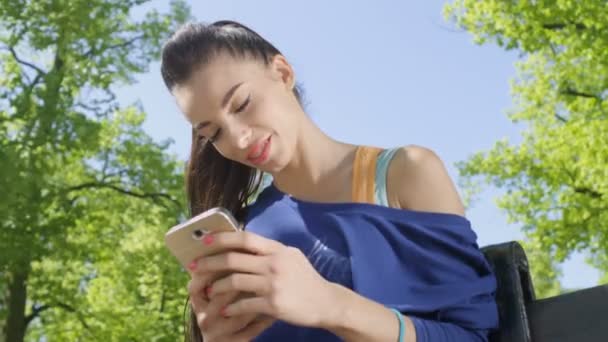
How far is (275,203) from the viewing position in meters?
1.85

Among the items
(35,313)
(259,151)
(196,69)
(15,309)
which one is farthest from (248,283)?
(35,313)

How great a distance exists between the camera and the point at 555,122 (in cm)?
1417

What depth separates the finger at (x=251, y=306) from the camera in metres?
1.29

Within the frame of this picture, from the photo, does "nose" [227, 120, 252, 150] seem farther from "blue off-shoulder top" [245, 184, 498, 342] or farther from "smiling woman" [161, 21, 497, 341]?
"blue off-shoulder top" [245, 184, 498, 342]

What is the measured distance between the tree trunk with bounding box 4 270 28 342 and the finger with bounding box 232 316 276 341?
13029 mm

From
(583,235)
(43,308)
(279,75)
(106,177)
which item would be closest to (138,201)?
(106,177)

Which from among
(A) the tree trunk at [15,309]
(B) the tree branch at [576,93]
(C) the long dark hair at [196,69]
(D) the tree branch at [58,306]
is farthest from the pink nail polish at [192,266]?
(D) the tree branch at [58,306]

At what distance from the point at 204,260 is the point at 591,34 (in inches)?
407

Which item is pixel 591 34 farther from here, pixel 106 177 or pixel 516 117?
pixel 106 177

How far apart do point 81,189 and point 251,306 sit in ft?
49.1

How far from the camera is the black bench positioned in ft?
4.64

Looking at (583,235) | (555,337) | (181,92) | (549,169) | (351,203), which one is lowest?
(555,337)

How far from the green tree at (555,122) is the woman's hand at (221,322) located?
32.8 ft

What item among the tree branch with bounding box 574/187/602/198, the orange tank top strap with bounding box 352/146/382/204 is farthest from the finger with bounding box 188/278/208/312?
the tree branch with bounding box 574/187/602/198
